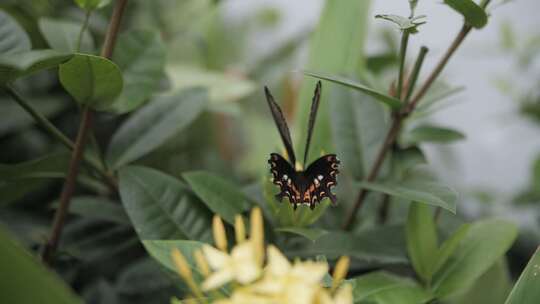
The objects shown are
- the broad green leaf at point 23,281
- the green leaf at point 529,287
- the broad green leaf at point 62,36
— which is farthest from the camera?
the broad green leaf at point 62,36

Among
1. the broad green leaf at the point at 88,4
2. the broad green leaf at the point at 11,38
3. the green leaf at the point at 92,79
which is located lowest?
the green leaf at the point at 92,79

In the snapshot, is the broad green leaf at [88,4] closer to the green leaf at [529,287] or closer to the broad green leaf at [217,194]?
the broad green leaf at [217,194]

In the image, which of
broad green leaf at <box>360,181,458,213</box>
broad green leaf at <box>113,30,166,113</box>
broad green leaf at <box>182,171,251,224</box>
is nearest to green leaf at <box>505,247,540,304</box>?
broad green leaf at <box>360,181,458,213</box>

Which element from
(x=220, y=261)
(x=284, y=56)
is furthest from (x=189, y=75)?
(x=220, y=261)

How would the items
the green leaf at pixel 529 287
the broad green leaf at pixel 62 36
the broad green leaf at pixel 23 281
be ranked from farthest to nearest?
the broad green leaf at pixel 62 36, the green leaf at pixel 529 287, the broad green leaf at pixel 23 281

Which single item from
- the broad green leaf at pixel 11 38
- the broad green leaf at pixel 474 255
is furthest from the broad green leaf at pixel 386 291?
Answer: the broad green leaf at pixel 11 38

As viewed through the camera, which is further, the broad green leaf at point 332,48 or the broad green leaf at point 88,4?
the broad green leaf at point 332,48

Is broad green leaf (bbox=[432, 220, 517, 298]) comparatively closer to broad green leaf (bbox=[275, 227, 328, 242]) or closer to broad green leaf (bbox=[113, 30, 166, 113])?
broad green leaf (bbox=[275, 227, 328, 242])
